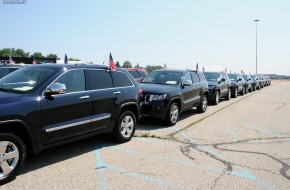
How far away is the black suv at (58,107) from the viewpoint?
4621 mm

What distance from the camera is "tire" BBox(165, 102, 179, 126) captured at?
926 centimetres

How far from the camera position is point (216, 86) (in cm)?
1585

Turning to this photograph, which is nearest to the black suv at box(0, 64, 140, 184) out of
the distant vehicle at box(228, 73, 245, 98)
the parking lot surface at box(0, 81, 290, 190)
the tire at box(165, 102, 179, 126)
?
the parking lot surface at box(0, 81, 290, 190)

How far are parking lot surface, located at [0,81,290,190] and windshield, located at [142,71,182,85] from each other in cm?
201

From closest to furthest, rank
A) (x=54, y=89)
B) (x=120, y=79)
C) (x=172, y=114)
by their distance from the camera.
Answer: (x=54, y=89)
(x=120, y=79)
(x=172, y=114)

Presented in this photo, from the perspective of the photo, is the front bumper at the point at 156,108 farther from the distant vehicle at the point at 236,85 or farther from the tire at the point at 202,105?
the distant vehicle at the point at 236,85

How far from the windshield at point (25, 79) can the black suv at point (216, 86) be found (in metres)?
11.1

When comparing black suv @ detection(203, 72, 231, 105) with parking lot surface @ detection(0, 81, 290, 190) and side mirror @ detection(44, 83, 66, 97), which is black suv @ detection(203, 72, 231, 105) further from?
side mirror @ detection(44, 83, 66, 97)

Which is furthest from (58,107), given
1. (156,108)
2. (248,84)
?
(248,84)

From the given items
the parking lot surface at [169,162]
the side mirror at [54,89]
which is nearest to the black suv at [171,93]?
the parking lot surface at [169,162]

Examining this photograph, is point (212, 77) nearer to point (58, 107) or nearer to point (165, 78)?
point (165, 78)

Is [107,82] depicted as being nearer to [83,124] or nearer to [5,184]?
[83,124]

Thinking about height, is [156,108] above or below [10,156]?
above

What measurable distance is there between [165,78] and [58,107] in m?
5.78
